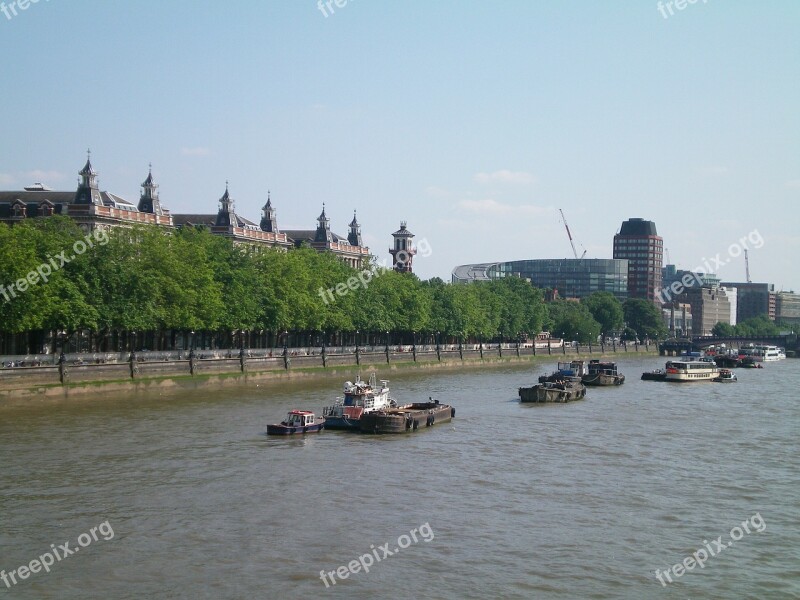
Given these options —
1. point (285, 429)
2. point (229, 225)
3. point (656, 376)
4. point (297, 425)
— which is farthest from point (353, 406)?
point (229, 225)

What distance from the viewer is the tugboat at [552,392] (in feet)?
273

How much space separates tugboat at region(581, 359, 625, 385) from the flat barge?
45138 millimetres

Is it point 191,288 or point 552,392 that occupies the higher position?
point 191,288

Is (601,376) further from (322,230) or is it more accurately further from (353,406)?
(322,230)

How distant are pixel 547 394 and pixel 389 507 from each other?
159 feet

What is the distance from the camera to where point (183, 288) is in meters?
89.4

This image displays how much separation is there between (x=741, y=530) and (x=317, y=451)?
22.9 meters

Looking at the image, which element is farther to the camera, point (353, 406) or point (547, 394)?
point (547, 394)

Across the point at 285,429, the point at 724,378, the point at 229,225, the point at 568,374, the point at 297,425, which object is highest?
the point at 229,225

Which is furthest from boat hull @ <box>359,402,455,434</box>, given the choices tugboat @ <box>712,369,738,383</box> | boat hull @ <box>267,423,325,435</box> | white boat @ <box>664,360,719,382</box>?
tugboat @ <box>712,369,738,383</box>

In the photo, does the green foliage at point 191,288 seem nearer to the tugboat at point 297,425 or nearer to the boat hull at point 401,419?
the tugboat at point 297,425

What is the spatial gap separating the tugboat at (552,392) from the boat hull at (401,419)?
757 inches

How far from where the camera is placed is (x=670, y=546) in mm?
32688

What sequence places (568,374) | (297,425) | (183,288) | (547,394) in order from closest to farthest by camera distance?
1. (297,425)
2. (547,394)
3. (183,288)
4. (568,374)
